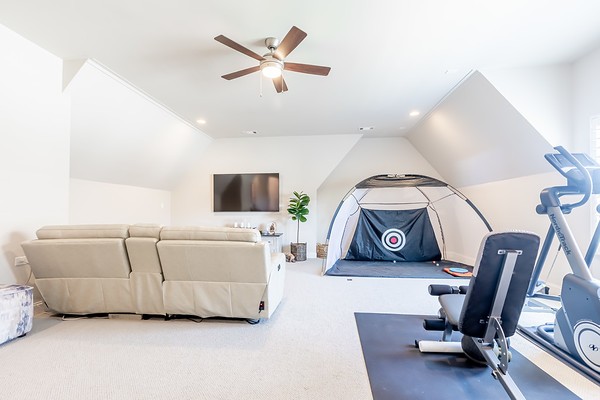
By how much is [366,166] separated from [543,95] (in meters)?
3.34

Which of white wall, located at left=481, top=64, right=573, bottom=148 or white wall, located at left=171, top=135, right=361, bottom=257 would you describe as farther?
white wall, located at left=171, top=135, right=361, bottom=257

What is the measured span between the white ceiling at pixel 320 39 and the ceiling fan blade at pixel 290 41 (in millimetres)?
220

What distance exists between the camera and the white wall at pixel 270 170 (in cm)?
585

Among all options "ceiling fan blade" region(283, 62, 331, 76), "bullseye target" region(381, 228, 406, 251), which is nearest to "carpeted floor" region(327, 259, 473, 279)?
"bullseye target" region(381, 228, 406, 251)

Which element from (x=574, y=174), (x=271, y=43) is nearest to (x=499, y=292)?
(x=574, y=174)

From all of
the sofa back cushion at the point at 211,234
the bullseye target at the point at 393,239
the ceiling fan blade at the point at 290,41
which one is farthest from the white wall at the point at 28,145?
the bullseye target at the point at 393,239

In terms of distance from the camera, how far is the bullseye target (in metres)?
5.48

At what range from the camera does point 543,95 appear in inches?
124

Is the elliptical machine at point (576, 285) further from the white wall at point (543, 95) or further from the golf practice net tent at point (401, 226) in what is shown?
the golf practice net tent at point (401, 226)

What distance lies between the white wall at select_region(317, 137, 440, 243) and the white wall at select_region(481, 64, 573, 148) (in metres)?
2.87

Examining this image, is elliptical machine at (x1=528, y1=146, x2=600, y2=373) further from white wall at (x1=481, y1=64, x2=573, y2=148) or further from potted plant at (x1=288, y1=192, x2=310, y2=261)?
potted plant at (x1=288, y1=192, x2=310, y2=261)

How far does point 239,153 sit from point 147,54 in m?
3.33

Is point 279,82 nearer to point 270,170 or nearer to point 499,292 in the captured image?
point 499,292

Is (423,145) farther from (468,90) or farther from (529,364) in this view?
(529,364)
